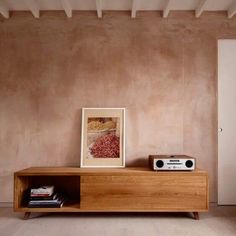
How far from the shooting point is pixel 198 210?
314cm

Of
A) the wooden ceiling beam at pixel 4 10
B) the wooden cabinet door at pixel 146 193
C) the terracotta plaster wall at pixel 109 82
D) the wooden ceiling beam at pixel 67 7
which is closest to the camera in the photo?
the wooden cabinet door at pixel 146 193

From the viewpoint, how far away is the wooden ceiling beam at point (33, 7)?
11.2 ft

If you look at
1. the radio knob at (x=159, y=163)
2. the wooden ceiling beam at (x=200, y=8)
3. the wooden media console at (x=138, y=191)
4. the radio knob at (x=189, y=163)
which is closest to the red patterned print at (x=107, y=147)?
the wooden media console at (x=138, y=191)

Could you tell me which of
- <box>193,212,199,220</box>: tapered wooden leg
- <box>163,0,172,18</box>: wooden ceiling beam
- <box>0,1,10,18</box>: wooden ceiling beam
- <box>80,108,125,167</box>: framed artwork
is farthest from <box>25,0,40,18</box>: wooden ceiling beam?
<box>193,212,199,220</box>: tapered wooden leg

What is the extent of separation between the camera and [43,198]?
3.24 meters

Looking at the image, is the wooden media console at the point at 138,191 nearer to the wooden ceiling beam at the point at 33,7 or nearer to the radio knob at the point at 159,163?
the radio knob at the point at 159,163

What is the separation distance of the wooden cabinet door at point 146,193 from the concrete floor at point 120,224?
13 centimetres

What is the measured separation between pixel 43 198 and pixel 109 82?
1505 mm

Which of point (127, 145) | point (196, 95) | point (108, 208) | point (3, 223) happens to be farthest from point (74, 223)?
point (196, 95)

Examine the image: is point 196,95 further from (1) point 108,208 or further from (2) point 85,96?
(1) point 108,208

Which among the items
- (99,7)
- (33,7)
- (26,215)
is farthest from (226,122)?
(33,7)

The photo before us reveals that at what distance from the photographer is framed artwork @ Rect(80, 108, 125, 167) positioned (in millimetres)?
3594

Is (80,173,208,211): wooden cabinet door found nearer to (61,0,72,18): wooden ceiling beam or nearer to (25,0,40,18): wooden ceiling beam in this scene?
(61,0,72,18): wooden ceiling beam

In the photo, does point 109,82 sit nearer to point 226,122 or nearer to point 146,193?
point 146,193
